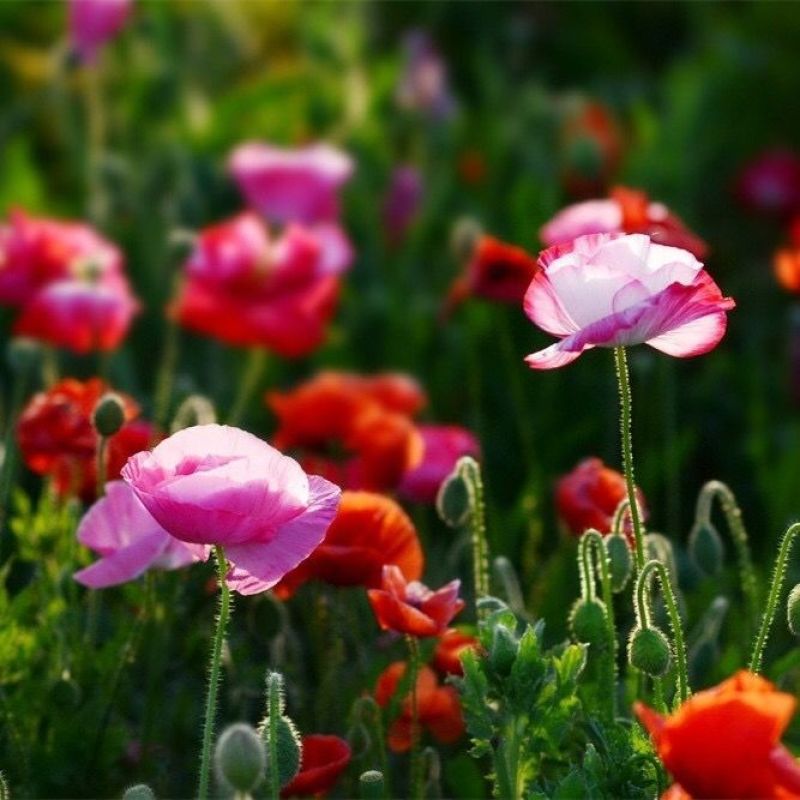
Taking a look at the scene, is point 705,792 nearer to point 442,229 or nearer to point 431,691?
point 431,691

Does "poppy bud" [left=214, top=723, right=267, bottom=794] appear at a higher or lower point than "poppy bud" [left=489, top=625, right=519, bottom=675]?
lower

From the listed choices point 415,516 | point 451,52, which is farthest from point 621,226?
point 451,52

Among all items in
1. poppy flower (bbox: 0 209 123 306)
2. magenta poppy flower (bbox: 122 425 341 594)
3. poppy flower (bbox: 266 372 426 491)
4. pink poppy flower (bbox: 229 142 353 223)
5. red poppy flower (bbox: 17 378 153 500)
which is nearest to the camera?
magenta poppy flower (bbox: 122 425 341 594)

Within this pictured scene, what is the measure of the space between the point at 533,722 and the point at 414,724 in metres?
0.22

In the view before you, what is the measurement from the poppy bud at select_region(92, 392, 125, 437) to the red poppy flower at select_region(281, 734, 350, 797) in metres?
0.35

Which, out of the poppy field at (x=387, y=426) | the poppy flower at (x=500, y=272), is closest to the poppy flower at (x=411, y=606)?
the poppy field at (x=387, y=426)

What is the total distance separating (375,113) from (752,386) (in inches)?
53.3

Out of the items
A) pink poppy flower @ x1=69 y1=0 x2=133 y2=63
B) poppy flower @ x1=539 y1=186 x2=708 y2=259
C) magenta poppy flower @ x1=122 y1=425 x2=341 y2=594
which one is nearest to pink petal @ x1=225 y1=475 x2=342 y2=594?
magenta poppy flower @ x1=122 y1=425 x2=341 y2=594

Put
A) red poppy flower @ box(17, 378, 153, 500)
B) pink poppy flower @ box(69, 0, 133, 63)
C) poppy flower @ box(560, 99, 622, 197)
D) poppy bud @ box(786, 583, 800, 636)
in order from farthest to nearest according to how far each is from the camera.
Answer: pink poppy flower @ box(69, 0, 133, 63), poppy flower @ box(560, 99, 622, 197), red poppy flower @ box(17, 378, 153, 500), poppy bud @ box(786, 583, 800, 636)

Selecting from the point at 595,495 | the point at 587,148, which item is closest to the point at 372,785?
the point at 595,495

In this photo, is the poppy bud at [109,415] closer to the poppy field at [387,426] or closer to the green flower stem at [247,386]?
the poppy field at [387,426]

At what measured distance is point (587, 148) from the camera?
2.98 meters

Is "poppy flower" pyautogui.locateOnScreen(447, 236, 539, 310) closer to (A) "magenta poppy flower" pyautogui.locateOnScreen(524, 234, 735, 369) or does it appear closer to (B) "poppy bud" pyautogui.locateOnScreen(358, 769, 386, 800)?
(A) "magenta poppy flower" pyautogui.locateOnScreen(524, 234, 735, 369)

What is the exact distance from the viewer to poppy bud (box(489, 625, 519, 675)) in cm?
117
